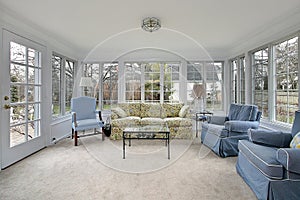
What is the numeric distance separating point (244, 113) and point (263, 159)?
1.80 metres

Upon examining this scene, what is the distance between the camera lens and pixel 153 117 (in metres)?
5.02

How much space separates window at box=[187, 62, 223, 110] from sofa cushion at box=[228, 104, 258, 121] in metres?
1.45

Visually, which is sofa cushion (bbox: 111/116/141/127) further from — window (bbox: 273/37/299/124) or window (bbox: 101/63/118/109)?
window (bbox: 273/37/299/124)

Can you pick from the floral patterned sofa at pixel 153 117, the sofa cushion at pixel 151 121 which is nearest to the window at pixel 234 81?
the floral patterned sofa at pixel 153 117

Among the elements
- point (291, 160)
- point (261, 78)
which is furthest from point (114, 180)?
point (261, 78)

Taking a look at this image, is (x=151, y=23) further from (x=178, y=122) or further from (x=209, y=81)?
(x=209, y=81)

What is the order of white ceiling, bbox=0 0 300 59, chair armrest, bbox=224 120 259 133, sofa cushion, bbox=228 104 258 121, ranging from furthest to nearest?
sofa cushion, bbox=228 104 258 121 < chair armrest, bbox=224 120 259 133 < white ceiling, bbox=0 0 300 59

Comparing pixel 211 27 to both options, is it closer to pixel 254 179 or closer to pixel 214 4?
pixel 214 4

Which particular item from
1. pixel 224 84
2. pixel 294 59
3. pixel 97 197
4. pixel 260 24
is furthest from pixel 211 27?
pixel 97 197

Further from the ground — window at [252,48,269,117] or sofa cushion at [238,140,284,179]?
window at [252,48,269,117]

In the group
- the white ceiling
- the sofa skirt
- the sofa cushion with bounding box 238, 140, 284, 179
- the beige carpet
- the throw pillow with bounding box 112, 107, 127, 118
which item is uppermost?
the white ceiling

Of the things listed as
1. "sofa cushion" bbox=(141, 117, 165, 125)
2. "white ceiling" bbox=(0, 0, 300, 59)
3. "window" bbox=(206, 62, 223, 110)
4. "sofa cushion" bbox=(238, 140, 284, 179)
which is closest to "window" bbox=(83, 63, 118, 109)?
"white ceiling" bbox=(0, 0, 300, 59)

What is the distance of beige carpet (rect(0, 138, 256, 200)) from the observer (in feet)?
6.93

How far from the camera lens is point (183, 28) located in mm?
3568
